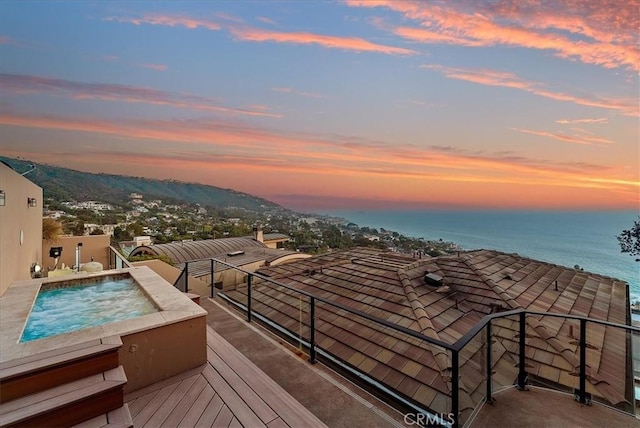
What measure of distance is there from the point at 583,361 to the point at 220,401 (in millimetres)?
3690

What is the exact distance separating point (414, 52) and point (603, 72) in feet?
20.3

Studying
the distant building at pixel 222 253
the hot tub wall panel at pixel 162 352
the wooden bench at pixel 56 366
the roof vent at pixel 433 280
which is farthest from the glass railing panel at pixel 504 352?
the distant building at pixel 222 253

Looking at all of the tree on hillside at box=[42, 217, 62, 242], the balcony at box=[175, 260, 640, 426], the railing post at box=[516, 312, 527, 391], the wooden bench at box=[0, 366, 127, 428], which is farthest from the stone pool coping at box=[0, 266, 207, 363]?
the tree on hillside at box=[42, 217, 62, 242]

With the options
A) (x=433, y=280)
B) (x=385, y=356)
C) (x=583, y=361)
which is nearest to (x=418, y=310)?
(x=385, y=356)

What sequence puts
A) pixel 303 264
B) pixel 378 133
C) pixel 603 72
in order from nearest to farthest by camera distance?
1. pixel 603 72
2. pixel 303 264
3. pixel 378 133

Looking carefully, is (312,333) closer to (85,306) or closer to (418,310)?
(418,310)

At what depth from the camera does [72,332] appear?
2.93 meters

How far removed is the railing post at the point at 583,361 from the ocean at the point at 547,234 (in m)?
17.2

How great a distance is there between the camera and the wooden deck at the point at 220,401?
239cm

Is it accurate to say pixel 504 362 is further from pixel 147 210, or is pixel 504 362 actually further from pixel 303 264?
pixel 147 210

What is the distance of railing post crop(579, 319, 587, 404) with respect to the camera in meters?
2.77

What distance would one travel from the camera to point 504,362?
290 cm

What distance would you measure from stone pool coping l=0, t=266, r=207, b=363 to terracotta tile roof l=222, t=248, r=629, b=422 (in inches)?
53.7

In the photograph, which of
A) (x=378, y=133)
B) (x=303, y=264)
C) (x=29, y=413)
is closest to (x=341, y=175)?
(x=378, y=133)
